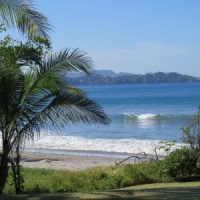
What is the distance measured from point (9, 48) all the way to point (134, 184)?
4.04 metres

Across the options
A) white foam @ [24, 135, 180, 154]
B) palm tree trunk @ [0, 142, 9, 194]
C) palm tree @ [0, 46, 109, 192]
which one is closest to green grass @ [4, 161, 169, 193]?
palm tree trunk @ [0, 142, 9, 194]

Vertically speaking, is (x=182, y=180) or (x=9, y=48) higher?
(x=9, y=48)

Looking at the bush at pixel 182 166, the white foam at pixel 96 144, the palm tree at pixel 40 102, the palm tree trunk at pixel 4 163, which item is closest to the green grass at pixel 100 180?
the bush at pixel 182 166

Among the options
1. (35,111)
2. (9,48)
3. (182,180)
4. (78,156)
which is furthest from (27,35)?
(78,156)

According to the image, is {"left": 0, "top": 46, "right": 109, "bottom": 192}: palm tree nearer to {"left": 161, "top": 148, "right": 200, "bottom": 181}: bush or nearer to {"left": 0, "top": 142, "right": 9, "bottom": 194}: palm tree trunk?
{"left": 0, "top": 142, "right": 9, "bottom": 194}: palm tree trunk

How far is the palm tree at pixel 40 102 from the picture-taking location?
9391mm

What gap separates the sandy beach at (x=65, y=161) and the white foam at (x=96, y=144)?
95.5 inches

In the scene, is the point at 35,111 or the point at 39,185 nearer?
the point at 35,111

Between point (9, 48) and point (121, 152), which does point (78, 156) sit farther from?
point (9, 48)

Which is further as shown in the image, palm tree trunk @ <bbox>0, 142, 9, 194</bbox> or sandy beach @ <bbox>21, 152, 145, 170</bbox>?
sandy beach @ <bbox>21, 152, 145, 170</bbox>

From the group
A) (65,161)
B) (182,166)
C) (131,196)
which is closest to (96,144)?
(65,161)

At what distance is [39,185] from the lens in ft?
38.5

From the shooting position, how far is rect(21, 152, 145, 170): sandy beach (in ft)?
65.7

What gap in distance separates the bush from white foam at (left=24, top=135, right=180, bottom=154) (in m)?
12.1
